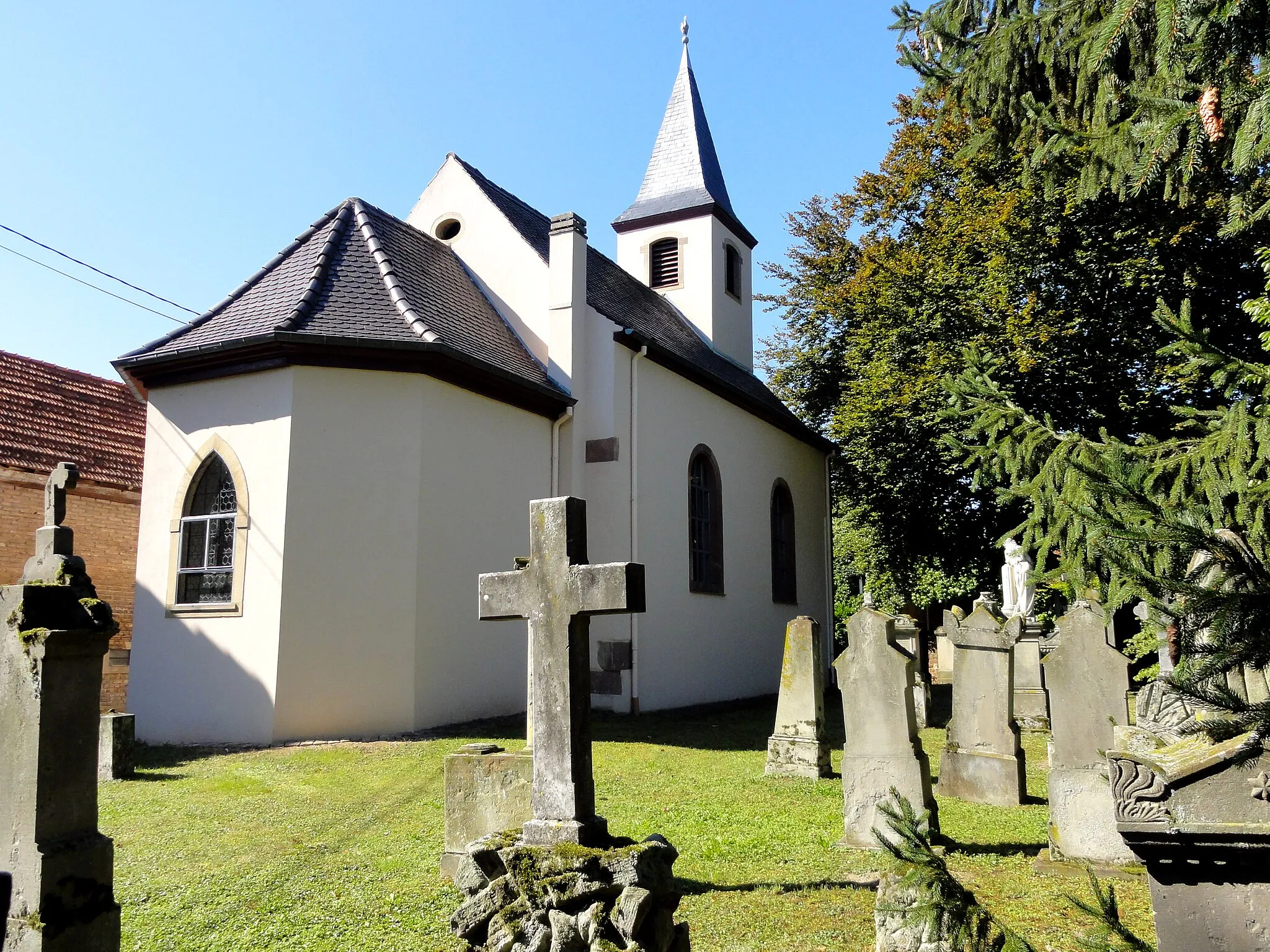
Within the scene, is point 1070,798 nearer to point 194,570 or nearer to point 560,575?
point 560,575

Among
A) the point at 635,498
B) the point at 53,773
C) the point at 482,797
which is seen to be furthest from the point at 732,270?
the point at 53,773

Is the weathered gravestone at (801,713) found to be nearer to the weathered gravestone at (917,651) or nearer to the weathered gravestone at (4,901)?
the weathered gravestone at (917,651)

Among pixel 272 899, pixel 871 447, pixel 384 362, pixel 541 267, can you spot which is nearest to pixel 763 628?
pixel 871 447

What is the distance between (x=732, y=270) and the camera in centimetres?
2325

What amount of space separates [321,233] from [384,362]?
12.5ft

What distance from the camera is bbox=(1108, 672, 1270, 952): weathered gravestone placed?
241cm

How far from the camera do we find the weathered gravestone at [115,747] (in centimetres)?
893

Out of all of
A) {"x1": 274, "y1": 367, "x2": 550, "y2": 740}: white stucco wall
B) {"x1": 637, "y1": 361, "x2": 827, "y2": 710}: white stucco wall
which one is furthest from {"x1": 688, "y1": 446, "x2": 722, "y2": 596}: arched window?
{"x1": 274, "y1": 367, "x2": 550, "y2": 740}: white stucco wall

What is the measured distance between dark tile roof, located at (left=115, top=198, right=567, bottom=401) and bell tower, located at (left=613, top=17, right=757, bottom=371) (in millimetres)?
7519

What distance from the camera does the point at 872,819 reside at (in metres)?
6.23

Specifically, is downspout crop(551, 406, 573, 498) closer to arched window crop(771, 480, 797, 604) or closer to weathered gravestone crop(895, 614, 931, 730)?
weathered gravestone crop(895, 614, 931, 730)

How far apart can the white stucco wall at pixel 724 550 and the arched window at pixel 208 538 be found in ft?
19.5

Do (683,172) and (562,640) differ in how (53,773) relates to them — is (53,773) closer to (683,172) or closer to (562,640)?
(562,640)

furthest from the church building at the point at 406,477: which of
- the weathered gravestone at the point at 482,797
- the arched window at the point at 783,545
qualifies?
the weathered gravestone at the point at 482,797
